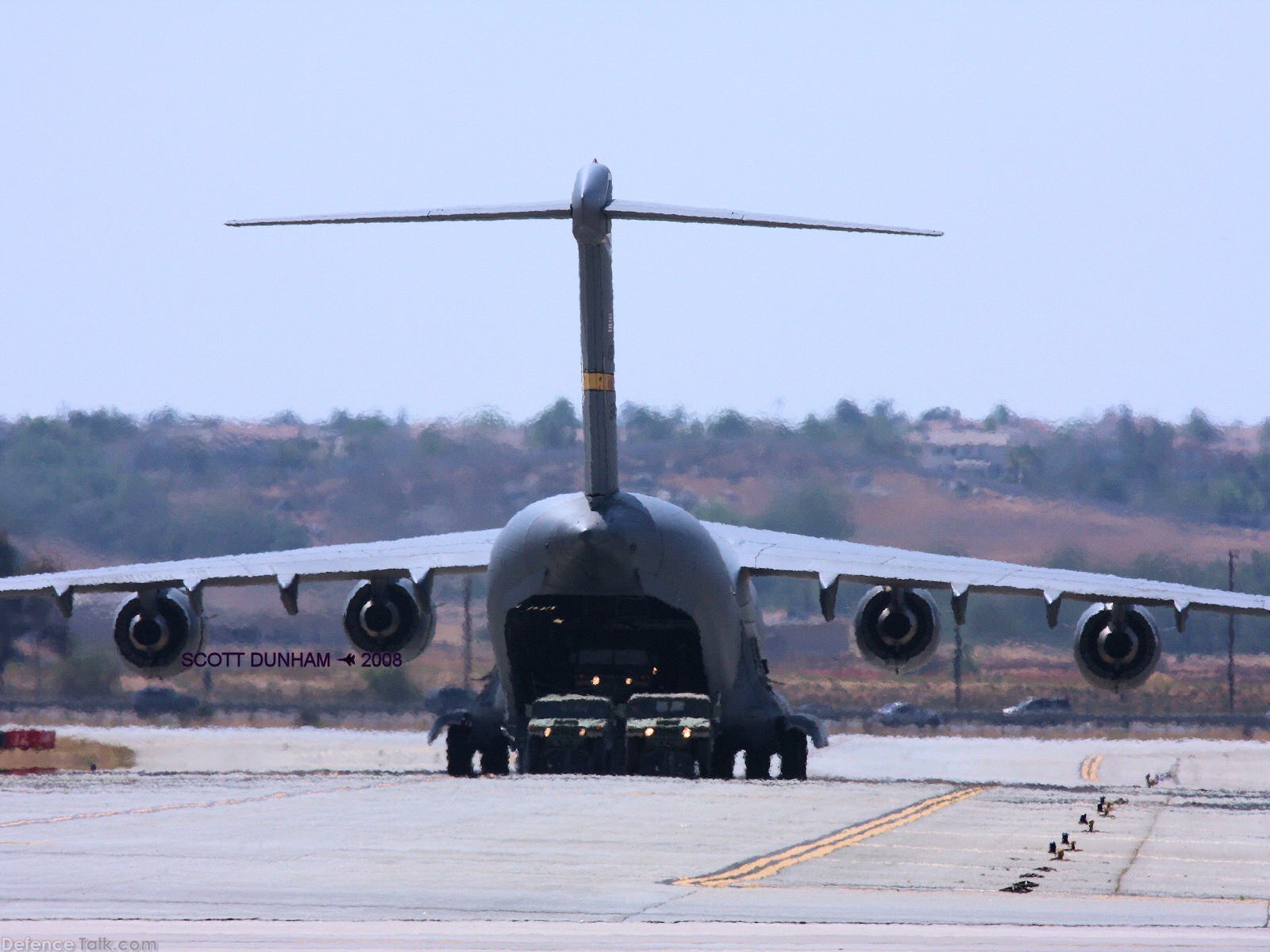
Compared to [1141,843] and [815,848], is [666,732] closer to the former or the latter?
[1141,843]

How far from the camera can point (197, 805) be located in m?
20.5

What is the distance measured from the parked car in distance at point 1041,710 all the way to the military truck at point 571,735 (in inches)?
1089

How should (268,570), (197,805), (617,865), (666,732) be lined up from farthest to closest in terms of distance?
(268,570) < (666,732) < (197,805) < (617,865)

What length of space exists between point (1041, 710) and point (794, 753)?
2610cm

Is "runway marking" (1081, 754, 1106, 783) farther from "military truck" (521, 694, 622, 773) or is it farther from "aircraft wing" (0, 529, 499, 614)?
"aircraft wing" (0, 529, 499, 614)

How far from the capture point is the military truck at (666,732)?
89.8 feet

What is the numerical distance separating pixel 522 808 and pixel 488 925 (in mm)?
7751

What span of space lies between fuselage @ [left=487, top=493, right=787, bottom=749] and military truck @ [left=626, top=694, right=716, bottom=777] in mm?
891

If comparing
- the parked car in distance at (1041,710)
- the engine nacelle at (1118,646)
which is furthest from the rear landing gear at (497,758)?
the parked car in distance at (1041,710)

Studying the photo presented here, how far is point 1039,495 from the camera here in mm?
53719

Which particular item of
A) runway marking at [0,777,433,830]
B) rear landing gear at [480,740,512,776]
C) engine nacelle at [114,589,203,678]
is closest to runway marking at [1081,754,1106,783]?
rear landing gear at [480,740,512,776]

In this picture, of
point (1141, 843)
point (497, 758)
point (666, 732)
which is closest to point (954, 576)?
point (666, 732)

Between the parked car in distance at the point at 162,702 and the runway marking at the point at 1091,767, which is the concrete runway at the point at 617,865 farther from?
the parked car in distance at the point at 162,702

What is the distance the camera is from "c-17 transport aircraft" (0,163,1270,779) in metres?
26.0
